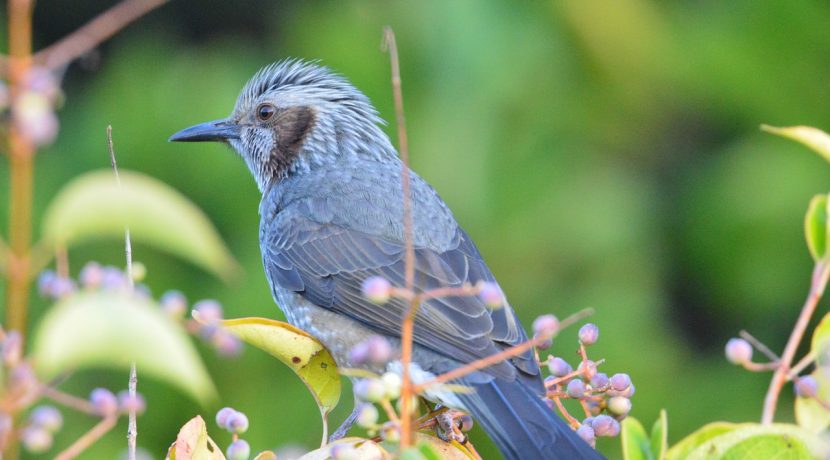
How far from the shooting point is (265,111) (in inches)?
205

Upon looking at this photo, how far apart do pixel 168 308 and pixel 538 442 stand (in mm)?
1725

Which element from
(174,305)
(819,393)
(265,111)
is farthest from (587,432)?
(265,111)

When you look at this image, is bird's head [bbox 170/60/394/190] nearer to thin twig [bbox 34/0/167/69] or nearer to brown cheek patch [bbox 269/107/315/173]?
brown cheek patch [bbox 269/107/315/173]

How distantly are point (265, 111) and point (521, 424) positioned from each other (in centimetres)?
238

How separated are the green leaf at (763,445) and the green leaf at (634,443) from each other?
0.09 meters

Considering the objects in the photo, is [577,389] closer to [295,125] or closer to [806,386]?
[806,386]

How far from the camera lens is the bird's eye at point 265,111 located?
5191mm

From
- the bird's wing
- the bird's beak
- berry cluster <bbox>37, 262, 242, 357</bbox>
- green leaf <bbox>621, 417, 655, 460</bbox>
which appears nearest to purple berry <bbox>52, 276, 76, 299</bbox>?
berry cluster <bbox>37, 262, 242, 357</bbox>

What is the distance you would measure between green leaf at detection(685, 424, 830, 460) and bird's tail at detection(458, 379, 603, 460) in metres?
0.90

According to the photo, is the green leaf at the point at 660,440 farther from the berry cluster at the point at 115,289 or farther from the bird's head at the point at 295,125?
the bird's head at the point at 295,125

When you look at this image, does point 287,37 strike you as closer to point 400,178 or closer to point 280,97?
point 280,97

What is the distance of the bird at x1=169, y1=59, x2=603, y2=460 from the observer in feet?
11.3

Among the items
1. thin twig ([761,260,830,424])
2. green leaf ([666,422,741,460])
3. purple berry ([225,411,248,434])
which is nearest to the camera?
thin twig ([761,260,830,424])

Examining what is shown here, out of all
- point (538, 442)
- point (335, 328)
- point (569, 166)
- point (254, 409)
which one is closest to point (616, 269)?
point (569, 166)
